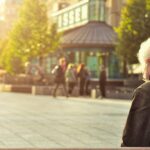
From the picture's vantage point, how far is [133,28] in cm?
4353

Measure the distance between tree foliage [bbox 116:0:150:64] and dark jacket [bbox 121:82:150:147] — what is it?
39.2 metres

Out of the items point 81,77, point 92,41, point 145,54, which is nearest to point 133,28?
point 81,77

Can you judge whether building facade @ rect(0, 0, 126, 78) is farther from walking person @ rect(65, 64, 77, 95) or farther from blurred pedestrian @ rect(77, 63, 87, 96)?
walking person @ rect(65, 64, 77, 95)

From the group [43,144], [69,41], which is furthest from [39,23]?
[43,144]

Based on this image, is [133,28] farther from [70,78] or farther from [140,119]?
[140,119]

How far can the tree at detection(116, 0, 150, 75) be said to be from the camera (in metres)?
43.3

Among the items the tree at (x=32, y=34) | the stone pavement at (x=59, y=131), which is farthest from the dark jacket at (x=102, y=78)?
the tree at (x=32, y=34)

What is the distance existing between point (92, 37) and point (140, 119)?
5859 centimetres

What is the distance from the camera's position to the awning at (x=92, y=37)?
60.2m

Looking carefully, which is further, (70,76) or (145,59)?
(70,76)

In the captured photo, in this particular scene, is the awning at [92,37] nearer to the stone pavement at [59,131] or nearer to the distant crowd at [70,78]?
the distant crowd at [70,78]

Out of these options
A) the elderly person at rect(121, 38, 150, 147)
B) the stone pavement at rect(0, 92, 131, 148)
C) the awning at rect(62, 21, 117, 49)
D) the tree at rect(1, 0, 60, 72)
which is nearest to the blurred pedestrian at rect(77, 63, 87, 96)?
the stone pavement at rect(0, 92, 131, 148)

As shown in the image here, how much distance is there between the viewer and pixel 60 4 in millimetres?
99875

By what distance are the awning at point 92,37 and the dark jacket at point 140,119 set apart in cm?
5490
